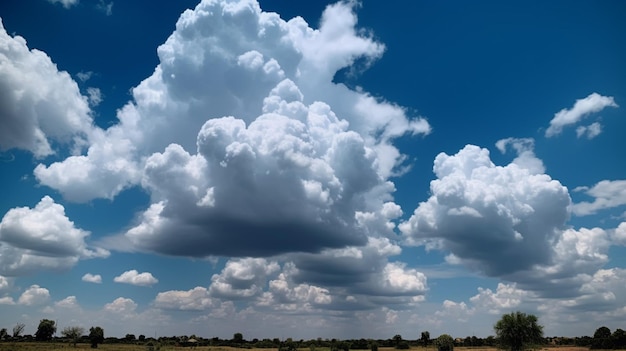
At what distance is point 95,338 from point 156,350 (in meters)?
45.2

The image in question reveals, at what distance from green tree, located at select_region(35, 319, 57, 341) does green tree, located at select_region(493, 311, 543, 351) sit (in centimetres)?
17391

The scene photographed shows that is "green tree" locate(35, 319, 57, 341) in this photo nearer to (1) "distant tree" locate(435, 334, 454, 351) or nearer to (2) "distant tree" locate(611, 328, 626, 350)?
(1) "distant tree" locate(435, 334, 454, 351)

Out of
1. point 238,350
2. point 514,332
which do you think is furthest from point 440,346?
point 238,350

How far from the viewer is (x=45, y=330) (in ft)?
621

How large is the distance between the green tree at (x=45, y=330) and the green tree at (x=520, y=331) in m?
174

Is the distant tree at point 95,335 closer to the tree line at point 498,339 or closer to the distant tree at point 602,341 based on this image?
the tree line at point 498,339

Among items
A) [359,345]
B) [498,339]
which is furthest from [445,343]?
[359,345]

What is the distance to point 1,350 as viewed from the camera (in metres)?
107

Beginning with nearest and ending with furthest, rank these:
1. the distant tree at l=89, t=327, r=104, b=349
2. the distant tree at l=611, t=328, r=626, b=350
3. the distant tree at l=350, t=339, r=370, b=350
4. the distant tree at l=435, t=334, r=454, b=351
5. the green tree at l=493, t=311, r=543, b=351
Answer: the green tree at l=493, t=311, r=543, b=351
the distant tree at l=435, t=334, r=454, b=351
the distant tree at l=611, t=328, r=626, b=350
the distant tree at l=89, t=327, r=104, b=349
the distant tree at l=350, t=339, r=370, b=350

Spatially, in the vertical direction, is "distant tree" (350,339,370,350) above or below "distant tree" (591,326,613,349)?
below

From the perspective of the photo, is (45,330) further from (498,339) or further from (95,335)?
(498,339)

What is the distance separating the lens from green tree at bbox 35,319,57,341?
620ft

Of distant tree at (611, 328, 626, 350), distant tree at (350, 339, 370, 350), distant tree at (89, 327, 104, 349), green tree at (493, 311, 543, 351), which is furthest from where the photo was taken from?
distant tree at (350, 339, 370, 350)

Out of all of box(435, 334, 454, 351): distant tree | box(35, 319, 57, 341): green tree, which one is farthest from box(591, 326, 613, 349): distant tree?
box(35, 319, 57, 341): green tree
